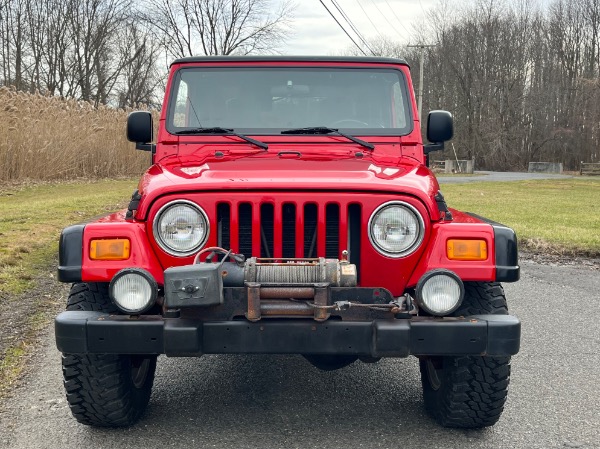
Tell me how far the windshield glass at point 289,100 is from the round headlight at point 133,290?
1563 mm

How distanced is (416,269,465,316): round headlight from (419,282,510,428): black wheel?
190 mm

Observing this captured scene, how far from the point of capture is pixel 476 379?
10.6 feet

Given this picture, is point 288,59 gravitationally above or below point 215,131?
above

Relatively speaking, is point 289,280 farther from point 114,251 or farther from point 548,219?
point 548,219

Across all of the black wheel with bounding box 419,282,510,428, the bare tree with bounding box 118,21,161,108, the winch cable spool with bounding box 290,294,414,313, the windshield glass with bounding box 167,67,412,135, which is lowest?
the black wheel with bounding box 419,282,510,428

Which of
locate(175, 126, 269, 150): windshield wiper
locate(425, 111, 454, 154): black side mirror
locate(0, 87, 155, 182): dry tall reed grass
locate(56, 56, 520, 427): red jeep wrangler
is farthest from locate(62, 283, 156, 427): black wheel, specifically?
locate(0, 87, 155, 182): dry tall reed grass

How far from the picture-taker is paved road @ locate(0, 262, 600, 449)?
321 cm

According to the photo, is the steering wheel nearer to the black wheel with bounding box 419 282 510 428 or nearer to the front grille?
the front grille

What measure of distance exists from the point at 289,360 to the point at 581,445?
1.90 metres

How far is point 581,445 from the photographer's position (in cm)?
315

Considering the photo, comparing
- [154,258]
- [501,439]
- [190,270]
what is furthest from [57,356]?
[501,439]

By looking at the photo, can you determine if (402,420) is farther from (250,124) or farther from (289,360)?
(250,124)

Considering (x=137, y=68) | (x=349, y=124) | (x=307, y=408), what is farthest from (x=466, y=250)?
(x=137, y=68)

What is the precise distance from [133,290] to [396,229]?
1164 mm
